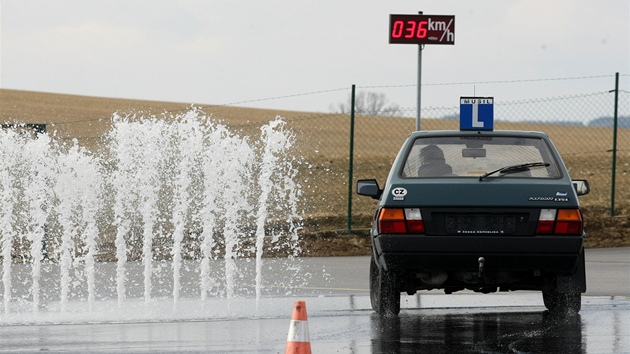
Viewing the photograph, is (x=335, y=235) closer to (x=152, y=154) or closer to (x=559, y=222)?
(x=152, y=154)

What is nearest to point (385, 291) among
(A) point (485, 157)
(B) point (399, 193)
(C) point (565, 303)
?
(B) point (399, 193)

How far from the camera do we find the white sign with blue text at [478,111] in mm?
14984

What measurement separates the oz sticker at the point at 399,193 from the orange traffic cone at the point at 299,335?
2.54 meters

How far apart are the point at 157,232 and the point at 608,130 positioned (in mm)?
32728

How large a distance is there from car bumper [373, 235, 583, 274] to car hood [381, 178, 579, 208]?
269 mm

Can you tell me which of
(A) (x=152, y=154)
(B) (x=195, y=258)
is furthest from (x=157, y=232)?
(A) (x=152, y=154)

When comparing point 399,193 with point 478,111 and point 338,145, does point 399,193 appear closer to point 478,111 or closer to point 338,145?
point 478,111

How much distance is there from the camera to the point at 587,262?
17.5 m

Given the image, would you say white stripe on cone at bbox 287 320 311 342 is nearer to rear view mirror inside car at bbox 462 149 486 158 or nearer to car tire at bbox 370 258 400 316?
car tire at bbox 370 258 400 316

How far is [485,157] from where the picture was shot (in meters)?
11.3

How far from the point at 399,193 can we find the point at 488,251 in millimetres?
839

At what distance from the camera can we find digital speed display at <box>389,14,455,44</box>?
2245 centimetres

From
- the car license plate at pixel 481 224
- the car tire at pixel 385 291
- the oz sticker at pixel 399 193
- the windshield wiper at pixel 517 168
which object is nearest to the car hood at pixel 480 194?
the oz sticker at pixel 399 193

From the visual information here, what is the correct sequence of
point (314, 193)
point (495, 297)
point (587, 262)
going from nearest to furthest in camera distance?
point (495, 297), point (587, 262), point (314, 193)
